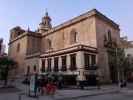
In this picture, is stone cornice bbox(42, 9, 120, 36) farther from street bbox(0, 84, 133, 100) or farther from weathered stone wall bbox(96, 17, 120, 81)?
street bbox(0, 84, 133, 100)

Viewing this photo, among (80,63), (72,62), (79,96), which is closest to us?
(79,96)

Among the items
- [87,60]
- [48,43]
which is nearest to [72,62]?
[87,60]

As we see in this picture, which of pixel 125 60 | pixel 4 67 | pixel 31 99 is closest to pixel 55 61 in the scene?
pixel 4 67

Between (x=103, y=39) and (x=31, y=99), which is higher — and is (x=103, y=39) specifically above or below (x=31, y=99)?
above

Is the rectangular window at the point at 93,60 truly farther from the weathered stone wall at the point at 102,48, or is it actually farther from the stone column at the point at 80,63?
the stone column at the point at 80,63

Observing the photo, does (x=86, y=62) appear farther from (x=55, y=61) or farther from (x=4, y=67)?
(x=4, y=67)

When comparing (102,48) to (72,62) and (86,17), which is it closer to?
(86,17)

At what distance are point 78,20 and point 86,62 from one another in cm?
1037

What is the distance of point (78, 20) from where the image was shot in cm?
3338

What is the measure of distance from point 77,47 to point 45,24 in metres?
30.4

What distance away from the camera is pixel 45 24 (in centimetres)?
5466

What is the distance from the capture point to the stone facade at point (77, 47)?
86.5 ft

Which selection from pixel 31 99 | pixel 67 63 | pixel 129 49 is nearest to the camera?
pixel 31 99

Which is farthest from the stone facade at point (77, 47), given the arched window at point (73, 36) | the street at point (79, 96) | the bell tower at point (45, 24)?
the bell tower at point (45, 24)
